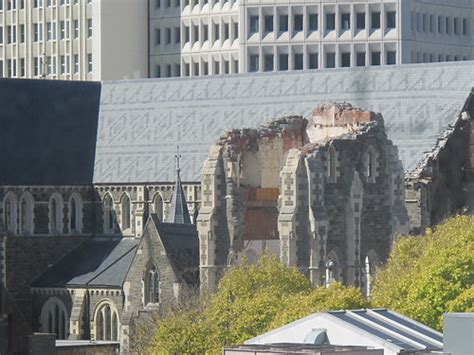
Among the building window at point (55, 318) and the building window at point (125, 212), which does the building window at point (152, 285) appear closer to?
the building window at point (55, 318)

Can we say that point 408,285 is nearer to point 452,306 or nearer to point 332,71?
point 452,306

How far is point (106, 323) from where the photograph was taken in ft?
461

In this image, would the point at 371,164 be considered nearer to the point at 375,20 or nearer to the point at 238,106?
the point at 238,106

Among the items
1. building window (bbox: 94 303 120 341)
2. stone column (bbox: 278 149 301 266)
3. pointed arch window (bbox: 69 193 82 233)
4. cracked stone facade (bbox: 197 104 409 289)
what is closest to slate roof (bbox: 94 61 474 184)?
pointed arch window (bbox: 69 193 82 233)

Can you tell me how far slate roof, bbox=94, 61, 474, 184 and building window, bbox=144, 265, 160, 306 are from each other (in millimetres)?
11154

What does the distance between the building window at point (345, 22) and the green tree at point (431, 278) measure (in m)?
78.5

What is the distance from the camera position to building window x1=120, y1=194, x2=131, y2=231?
147375mm

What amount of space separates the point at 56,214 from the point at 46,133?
13.2 feet

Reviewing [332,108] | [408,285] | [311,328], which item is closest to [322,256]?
[332,108]

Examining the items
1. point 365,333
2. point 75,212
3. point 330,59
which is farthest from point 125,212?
point 365,333

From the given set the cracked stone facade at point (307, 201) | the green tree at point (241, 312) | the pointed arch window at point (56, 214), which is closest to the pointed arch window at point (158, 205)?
the pointed arch window at point (56, 214)

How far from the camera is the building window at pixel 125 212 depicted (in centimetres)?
14738

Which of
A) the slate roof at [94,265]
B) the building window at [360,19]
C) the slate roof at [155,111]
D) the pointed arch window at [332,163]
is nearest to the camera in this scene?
the pointed arch window at [332,163]

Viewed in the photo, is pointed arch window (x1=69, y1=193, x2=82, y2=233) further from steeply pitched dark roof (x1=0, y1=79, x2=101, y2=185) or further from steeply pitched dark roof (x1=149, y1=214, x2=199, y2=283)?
steeply pitched dark roof (x1=149, y1=214, x2=199, y2=283)
